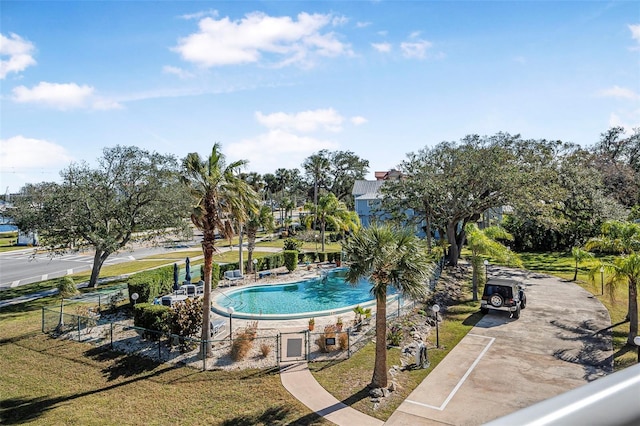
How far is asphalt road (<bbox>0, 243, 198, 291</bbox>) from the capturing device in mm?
30281

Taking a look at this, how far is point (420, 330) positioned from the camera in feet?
56.2

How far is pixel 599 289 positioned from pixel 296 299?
57.5 ft

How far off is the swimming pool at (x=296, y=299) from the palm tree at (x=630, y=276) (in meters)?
10.3

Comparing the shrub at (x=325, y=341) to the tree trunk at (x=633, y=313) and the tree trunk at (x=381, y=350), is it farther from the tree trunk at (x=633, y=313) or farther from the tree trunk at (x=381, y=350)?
the tree trunk at (x=633, y=313)

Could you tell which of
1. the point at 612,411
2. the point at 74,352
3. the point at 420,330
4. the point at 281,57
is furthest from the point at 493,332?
the point at 612,411

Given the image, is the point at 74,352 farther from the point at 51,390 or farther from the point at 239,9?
the point at 239,9

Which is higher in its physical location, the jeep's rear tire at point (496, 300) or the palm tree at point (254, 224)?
the palm tree at point (254, 224)

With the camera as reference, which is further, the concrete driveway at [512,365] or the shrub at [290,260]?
the shrub at [290,260]

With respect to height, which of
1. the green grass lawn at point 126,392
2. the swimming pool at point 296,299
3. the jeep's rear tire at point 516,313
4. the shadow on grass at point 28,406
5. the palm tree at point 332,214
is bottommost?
the shadow on grass at point 28,406

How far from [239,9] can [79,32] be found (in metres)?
2.75

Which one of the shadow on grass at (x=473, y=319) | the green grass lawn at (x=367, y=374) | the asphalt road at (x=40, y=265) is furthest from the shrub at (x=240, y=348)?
the asphalt road at (x=40, y=265)

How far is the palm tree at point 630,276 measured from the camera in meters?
15.3

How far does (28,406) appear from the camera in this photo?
11898mm

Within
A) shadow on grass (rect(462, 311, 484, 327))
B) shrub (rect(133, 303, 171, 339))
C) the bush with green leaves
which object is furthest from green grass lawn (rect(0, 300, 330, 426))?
shadow on grass (rect(462, 311, 484, 327))
